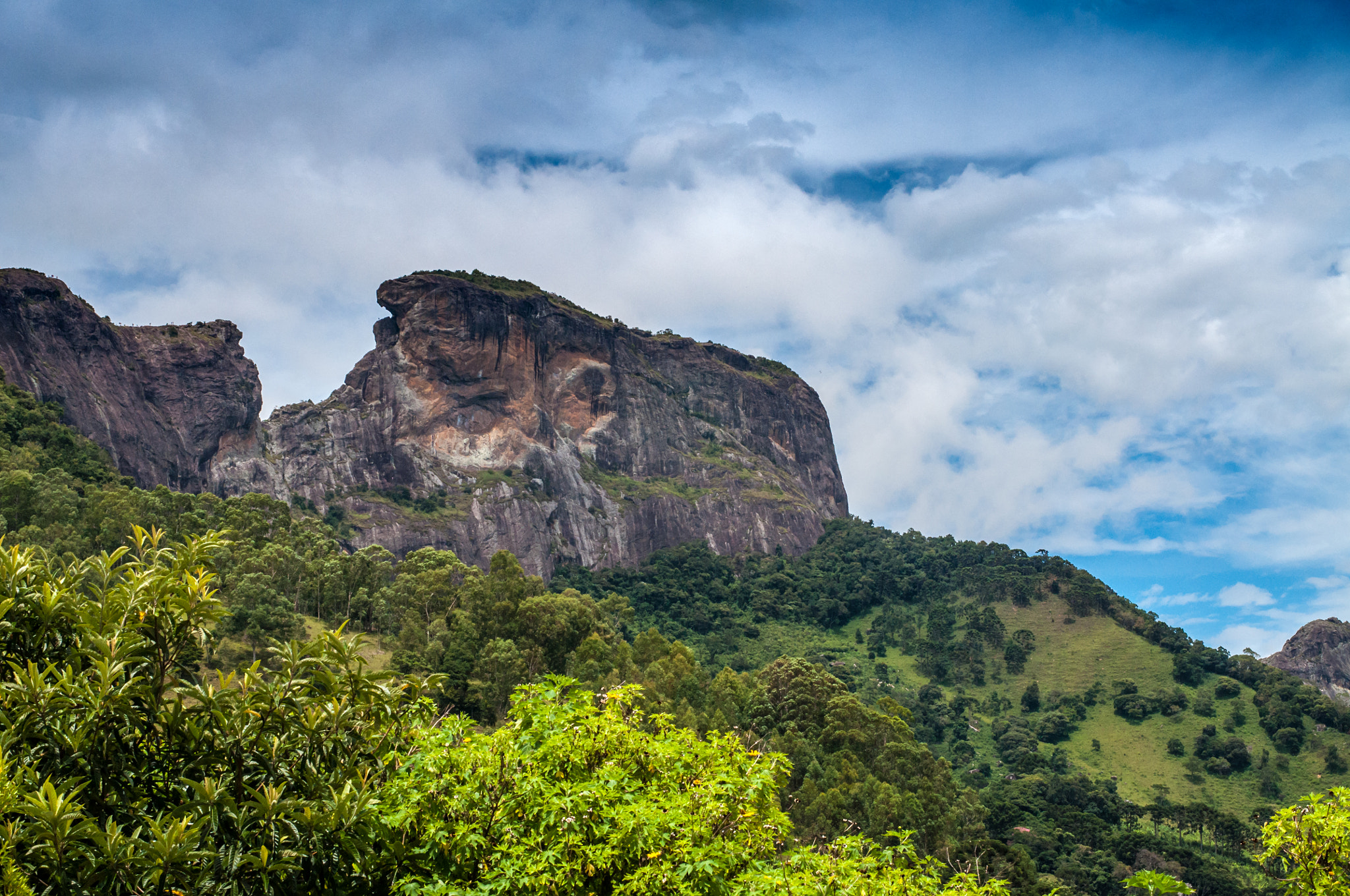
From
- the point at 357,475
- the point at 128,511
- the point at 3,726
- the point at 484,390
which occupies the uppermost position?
the point at 484,390

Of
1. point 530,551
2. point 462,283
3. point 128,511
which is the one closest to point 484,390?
point 462,283

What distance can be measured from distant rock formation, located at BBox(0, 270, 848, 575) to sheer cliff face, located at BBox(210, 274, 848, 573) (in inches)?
12.5

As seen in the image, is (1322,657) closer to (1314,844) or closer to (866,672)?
(866,672)

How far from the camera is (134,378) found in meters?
101

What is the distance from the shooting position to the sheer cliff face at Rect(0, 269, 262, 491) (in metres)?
85.2

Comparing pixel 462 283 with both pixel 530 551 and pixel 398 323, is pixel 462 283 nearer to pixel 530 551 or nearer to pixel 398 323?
pixel 398 323

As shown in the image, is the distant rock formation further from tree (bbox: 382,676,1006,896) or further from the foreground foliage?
tree (bbox: 382,676,1006,896)

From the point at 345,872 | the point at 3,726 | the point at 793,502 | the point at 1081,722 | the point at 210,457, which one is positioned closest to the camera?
the point at 3,726

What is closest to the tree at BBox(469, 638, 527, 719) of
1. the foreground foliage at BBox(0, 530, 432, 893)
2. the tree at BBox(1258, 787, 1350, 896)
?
the foreground foliage at BBox(0, 530, 432, 893)

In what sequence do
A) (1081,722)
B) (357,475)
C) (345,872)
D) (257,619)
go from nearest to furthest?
(345,872)
(257,619)
(1081,722)
(357,475)

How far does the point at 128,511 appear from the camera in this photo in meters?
52.1

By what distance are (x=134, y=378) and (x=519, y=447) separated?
5167 cm

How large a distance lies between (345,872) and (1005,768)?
89.1 meters

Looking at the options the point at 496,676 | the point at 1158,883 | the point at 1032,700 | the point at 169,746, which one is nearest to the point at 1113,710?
the point at 1032,700
